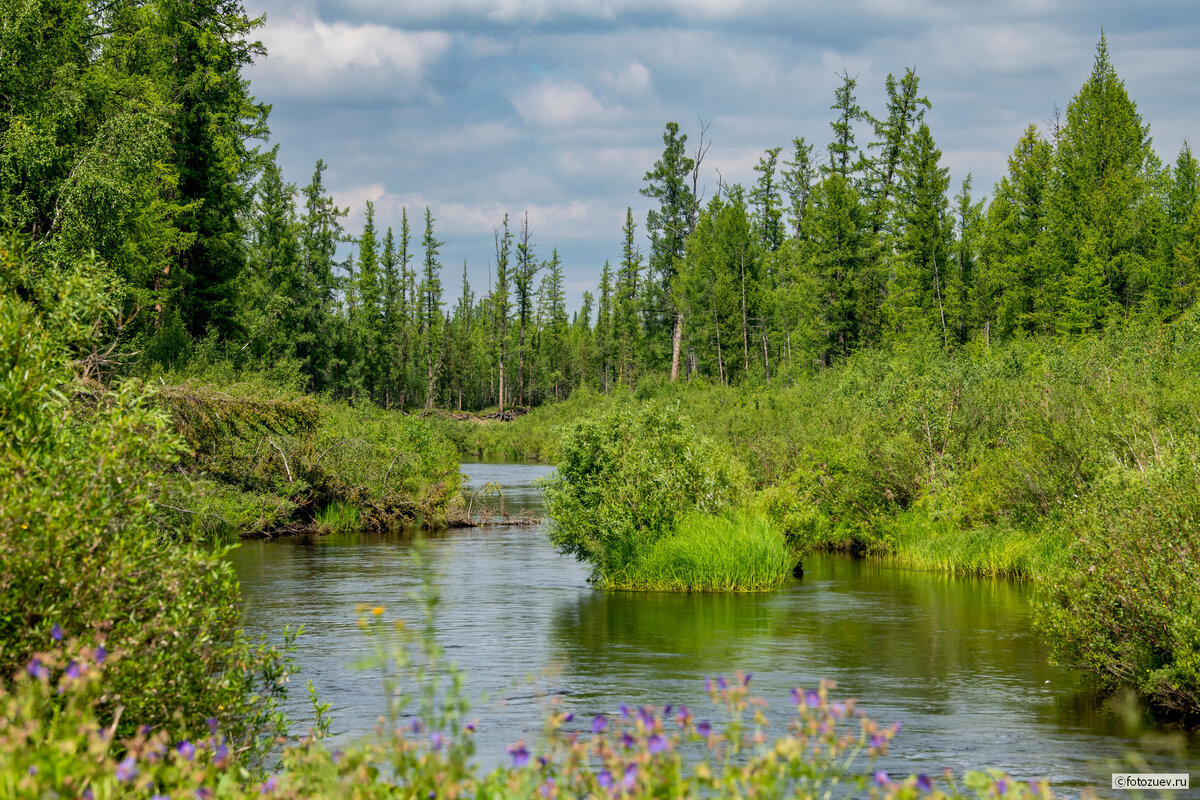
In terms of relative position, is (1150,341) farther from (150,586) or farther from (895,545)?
(150,586)

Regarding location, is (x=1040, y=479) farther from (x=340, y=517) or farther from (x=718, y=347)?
(x=718, y=347)

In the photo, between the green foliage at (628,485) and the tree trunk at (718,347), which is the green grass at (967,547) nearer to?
the green foliage at (628,485)

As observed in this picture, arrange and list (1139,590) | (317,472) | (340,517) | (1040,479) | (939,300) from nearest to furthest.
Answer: (1139,590) → (1040,479) → (317,472) → (340,517) → (939,300)

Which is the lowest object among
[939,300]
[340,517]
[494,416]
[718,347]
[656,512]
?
[340,517]

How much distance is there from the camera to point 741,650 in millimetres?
17375

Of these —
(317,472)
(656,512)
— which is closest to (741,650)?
(656,512)

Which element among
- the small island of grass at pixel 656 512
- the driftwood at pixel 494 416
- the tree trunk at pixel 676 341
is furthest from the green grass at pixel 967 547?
the driftwood at pixel 494 416

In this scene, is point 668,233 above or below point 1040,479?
above

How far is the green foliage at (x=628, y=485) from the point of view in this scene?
2397 cm

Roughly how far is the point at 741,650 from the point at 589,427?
8712 millimetres

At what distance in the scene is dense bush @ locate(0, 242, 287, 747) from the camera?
7172 mm

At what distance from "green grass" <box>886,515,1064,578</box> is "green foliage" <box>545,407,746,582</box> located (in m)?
6.48

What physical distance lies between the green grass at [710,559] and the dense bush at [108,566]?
15147 mm

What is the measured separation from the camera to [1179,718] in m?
12.9
